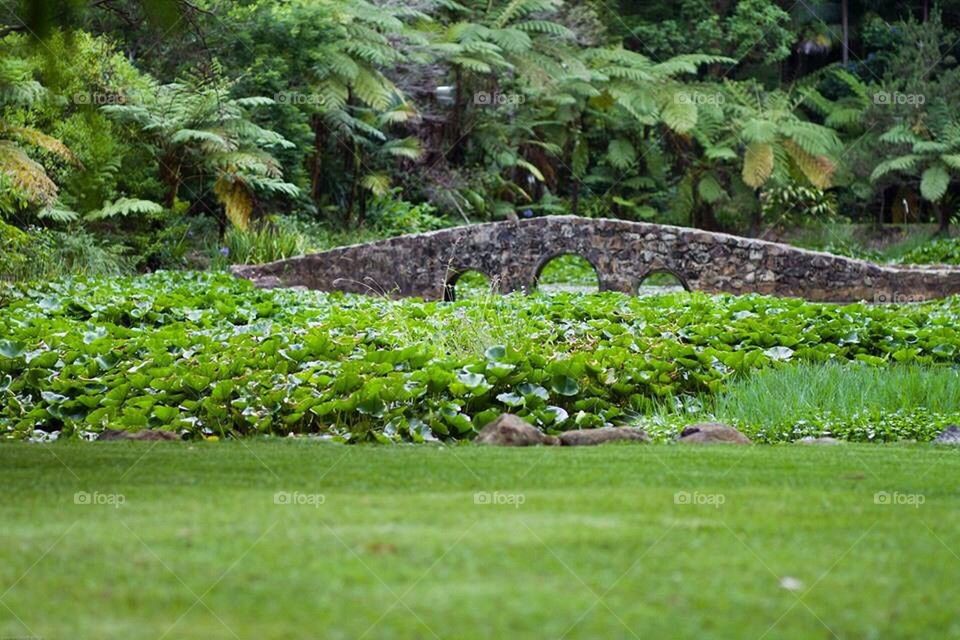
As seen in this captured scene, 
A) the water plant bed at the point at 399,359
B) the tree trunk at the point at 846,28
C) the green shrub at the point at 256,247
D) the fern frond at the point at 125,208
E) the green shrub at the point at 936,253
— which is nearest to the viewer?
the water plant bed at the point at 399,359

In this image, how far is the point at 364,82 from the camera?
73.2 ft

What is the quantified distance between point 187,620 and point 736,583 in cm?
143

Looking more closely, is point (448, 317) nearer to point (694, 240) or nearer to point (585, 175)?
point (694, 240)

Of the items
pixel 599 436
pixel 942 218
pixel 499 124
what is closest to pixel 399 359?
pixel 599 436

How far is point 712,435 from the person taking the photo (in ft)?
21.9

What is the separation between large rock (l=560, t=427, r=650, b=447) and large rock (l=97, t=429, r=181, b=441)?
2.19 m

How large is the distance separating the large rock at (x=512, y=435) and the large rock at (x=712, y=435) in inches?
30.8

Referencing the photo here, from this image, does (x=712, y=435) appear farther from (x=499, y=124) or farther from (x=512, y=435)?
(x=499, y=124)

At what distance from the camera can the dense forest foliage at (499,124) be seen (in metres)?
18.8

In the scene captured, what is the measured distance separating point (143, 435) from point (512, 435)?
6.80 feet

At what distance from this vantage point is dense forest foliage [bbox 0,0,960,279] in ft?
61.7

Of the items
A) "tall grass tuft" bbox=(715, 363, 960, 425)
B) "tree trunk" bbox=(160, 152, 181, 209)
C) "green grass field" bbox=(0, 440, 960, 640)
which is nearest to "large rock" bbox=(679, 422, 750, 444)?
"tall grass tuft" bbox=(715, 363, 960, 425)

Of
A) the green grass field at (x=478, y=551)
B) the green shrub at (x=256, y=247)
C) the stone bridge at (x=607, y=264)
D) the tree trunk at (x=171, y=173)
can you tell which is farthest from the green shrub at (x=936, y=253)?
the green grass field at (x=478, y=551)

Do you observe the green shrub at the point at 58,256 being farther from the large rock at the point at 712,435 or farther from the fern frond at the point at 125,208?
the large rock at the point at 712,435
